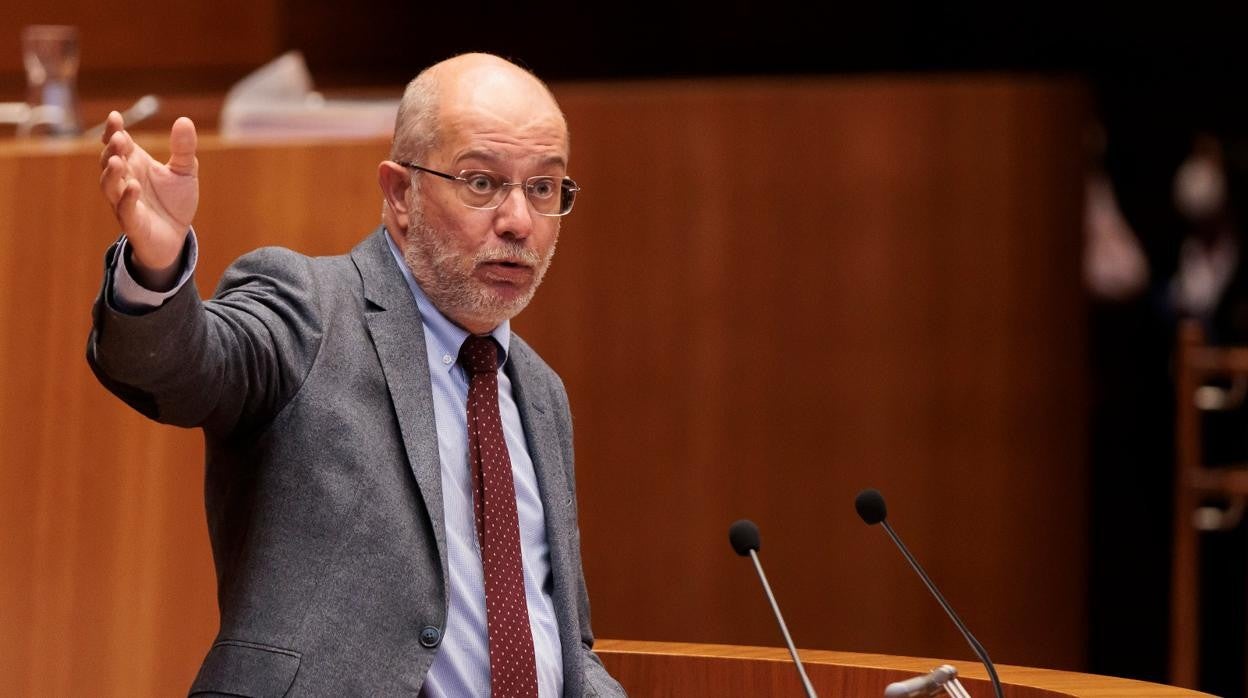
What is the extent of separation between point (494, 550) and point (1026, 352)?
284 centimetres

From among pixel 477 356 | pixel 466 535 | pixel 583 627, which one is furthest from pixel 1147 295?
pixel 466 535

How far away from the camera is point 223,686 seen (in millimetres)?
1855

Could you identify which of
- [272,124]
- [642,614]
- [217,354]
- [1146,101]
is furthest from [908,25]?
[217,354]

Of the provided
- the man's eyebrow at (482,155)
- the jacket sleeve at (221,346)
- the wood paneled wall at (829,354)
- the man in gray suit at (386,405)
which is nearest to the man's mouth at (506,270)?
the man in gray suit at (386,405)

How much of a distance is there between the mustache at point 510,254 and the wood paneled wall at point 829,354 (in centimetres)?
209

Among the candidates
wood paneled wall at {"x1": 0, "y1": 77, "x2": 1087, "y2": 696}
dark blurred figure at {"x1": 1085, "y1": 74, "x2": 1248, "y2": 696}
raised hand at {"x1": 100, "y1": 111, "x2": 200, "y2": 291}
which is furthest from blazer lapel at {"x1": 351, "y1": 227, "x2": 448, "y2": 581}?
dark blurred figure at {"x1": 1085, "y1": 74, "x2": 1248, "y2": 696}

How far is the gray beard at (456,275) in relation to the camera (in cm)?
213

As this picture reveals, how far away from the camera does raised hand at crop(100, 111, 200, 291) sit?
162cm

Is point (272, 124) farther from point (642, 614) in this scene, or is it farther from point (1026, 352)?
point (1026, 352)

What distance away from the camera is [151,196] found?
168 centimetres

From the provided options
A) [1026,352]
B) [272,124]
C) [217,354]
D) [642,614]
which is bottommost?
[642,614]

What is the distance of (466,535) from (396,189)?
18.7 inches

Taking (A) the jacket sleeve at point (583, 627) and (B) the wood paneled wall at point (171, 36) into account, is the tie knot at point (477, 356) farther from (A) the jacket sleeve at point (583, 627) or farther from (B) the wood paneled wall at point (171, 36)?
(B) the wood paneled wall at point (171, 36)

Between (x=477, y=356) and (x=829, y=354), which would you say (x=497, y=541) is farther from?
(x=829, y=354)
